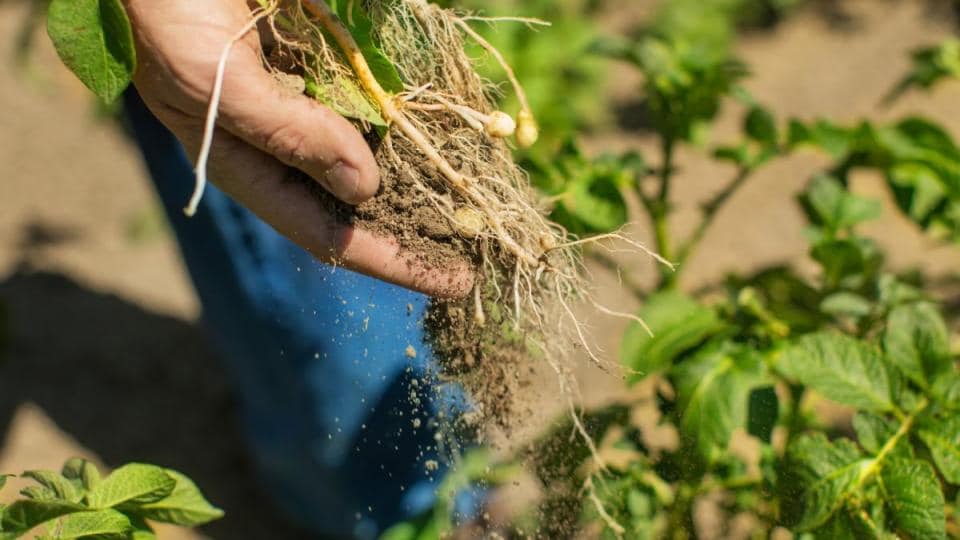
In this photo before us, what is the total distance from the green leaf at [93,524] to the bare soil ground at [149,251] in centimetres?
118

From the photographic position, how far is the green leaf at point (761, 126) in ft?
4.81

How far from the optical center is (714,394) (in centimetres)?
119

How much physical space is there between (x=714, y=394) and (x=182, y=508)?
0.65 m

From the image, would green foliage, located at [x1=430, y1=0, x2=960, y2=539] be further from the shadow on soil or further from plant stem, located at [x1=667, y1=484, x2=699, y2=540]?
the shadow on soil

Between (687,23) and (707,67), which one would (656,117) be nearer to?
(707,67)

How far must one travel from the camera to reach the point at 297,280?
4.91ft

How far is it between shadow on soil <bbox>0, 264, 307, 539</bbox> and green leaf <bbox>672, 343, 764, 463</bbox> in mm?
1191

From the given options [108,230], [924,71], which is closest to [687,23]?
[924,71]


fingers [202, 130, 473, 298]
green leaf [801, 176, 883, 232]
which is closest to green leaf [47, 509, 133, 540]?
fingers [202, 130, 473, 298]

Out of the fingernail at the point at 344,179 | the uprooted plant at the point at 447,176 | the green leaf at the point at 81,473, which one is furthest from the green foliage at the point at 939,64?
the green leaf at the point at 81,473

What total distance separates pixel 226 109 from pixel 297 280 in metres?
0.55

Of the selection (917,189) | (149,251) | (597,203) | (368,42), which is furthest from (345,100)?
(149,251)

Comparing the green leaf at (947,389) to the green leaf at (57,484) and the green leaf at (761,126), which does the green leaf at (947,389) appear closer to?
the green leaf at (761,126)

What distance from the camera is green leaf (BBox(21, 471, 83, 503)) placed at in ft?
3.08
